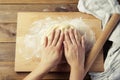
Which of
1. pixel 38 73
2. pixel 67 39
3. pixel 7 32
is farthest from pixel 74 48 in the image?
pixel 7 32

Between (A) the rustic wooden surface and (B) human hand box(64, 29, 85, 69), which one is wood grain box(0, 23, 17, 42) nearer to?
(A) the rustic wooden surface

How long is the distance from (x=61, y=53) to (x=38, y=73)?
0.36 feet

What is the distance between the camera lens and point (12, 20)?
37.3 inches

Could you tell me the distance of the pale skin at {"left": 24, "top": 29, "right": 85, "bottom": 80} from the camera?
0.82m

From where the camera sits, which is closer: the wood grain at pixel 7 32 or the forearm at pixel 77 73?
Answer: the forearm at pixel 77 73

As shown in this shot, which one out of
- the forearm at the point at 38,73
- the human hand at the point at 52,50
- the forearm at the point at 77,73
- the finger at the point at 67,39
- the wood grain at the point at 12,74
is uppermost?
the finger at the point at 67,39

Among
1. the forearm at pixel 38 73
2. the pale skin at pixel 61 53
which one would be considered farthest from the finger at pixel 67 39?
the forearm at pixel 38 73

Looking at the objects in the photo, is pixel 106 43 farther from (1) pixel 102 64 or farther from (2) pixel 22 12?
(2) pixel 22 12

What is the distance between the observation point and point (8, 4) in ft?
3.19

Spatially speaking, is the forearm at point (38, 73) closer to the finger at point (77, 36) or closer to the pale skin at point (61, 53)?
the pale skin at point (61, 53)

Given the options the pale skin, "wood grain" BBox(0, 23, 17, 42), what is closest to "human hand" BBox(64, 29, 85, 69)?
the pale skin

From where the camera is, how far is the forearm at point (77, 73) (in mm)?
807

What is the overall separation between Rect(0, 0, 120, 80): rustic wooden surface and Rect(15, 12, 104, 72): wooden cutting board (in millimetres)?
25

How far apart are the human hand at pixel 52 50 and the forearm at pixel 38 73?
0.02 meters
